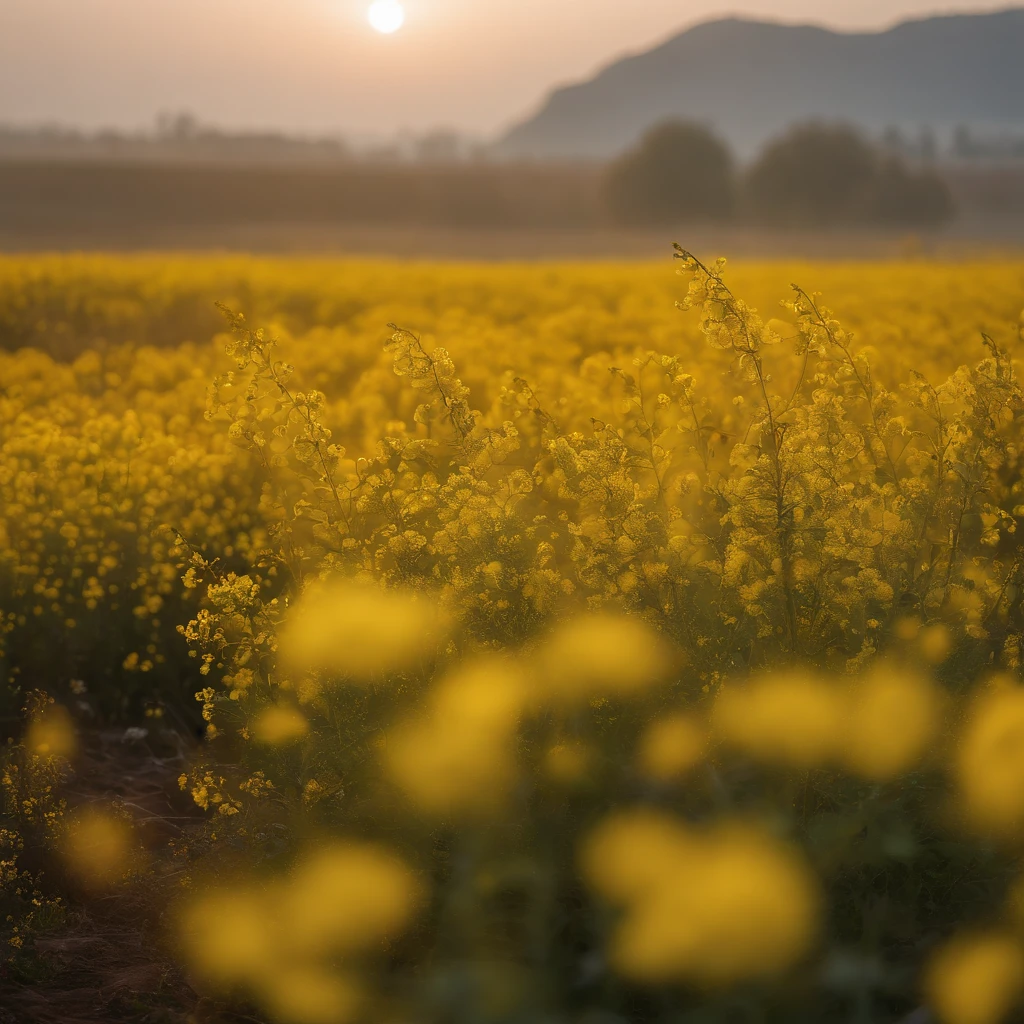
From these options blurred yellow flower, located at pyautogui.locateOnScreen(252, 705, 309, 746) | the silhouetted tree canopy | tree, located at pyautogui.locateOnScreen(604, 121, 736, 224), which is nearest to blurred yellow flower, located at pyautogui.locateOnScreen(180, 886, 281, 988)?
blurred yellow flower, located at pyautogui.locateOnScreen(252, 705, 309, 746)

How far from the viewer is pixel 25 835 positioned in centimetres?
342

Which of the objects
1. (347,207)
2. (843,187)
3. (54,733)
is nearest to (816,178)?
(843,187)

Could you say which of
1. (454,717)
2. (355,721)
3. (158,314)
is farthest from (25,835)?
(158,314)

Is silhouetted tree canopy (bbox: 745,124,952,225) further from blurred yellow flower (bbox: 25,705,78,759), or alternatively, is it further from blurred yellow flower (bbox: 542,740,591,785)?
blurred yellow flower (bbox: 542,740,591,785)

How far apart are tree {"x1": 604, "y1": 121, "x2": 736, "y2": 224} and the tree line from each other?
5 cm

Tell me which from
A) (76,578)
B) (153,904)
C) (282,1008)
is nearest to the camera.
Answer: (282,1008)

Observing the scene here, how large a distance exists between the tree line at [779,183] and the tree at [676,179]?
0.05 metres

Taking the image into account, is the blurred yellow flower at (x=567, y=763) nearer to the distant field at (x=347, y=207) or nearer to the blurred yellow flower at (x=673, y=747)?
the blurred yellow flower at (x=673, y=747)

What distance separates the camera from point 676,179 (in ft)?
182

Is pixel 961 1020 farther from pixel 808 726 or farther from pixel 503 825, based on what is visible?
pixel 503 825

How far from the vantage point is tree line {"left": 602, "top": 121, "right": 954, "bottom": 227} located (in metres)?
53.9

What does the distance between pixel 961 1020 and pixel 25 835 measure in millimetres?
2553

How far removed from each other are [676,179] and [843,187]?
25.0ft

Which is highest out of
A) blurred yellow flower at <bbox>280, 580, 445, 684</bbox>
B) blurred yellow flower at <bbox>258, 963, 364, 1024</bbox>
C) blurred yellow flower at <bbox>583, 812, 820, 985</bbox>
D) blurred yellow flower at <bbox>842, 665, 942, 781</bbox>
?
blurred yellow flower at <bbox>280, 580, 445, 684</bbox>
